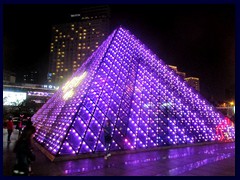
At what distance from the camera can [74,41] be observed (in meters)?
113

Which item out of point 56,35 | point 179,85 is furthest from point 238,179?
point 56,35

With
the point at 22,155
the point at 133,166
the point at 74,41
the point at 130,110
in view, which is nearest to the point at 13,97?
the point at 130,110

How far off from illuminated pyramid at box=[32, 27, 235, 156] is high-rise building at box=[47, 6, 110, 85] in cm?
9343

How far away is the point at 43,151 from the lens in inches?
401

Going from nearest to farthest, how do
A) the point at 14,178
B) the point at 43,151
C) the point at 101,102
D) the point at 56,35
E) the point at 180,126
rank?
the point at 14,178
the point at 43,151
the point at 101,102
the point at 180,126
the point at 56,35

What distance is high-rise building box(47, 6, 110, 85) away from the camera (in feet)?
362

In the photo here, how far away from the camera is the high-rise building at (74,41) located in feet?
362

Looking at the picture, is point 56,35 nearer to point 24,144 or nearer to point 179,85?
point 179,85

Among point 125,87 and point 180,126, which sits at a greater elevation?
point 125,87

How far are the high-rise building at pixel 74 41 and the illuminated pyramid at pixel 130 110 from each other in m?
93.4

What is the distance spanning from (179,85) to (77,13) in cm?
11468

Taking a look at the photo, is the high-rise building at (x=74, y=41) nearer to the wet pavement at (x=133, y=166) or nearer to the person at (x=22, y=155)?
the wet pavement at (x=133, y=166)

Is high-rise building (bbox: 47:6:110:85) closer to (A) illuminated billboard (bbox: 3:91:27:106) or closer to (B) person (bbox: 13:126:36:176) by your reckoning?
(A) illuminated billboard (bbox: 3:91:27:106)

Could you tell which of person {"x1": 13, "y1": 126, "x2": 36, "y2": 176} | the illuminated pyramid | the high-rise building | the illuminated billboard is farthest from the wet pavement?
the high-rise building
